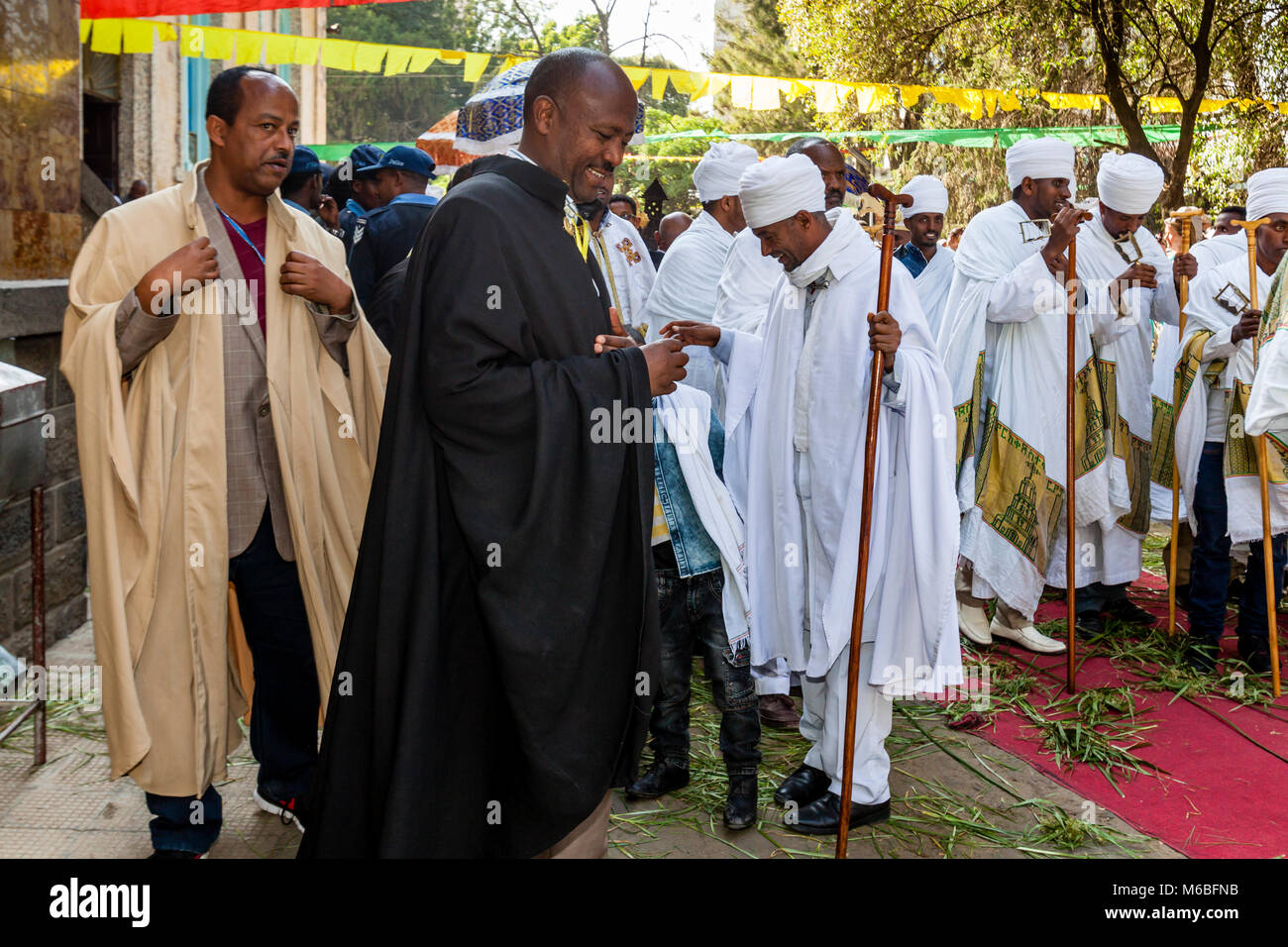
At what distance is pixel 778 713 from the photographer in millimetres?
5090

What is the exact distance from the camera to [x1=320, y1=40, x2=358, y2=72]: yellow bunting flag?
15898 mm

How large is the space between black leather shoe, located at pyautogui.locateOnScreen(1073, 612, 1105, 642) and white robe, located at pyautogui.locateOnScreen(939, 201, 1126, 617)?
59 cm

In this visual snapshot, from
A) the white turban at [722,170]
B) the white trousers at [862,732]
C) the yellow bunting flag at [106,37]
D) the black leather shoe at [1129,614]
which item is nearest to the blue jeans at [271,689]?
the white trousers at [862,732]

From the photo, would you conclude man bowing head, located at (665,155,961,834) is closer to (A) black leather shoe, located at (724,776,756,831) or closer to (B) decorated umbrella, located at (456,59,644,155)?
(A) black leather shoe, located at (724,776,756,831)

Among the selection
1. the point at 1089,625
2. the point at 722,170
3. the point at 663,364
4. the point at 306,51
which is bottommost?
the point at 1089,625

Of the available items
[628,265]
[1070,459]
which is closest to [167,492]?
[628,265]

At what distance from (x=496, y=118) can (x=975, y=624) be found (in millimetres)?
3694

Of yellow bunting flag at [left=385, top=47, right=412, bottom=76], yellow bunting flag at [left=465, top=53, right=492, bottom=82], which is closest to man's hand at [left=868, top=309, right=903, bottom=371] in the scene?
yellow bunting flag at [left=465, top=53, right=492, bottom=82]

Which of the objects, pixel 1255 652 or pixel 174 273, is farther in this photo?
pixel 1255 652

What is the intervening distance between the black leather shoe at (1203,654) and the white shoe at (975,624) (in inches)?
38.3

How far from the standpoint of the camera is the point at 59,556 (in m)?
5.55

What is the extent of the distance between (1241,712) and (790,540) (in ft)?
8.45

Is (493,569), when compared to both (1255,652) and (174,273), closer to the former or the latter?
(174,273)

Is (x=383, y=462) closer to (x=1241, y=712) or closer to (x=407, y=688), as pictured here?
(x=407, y=688)
